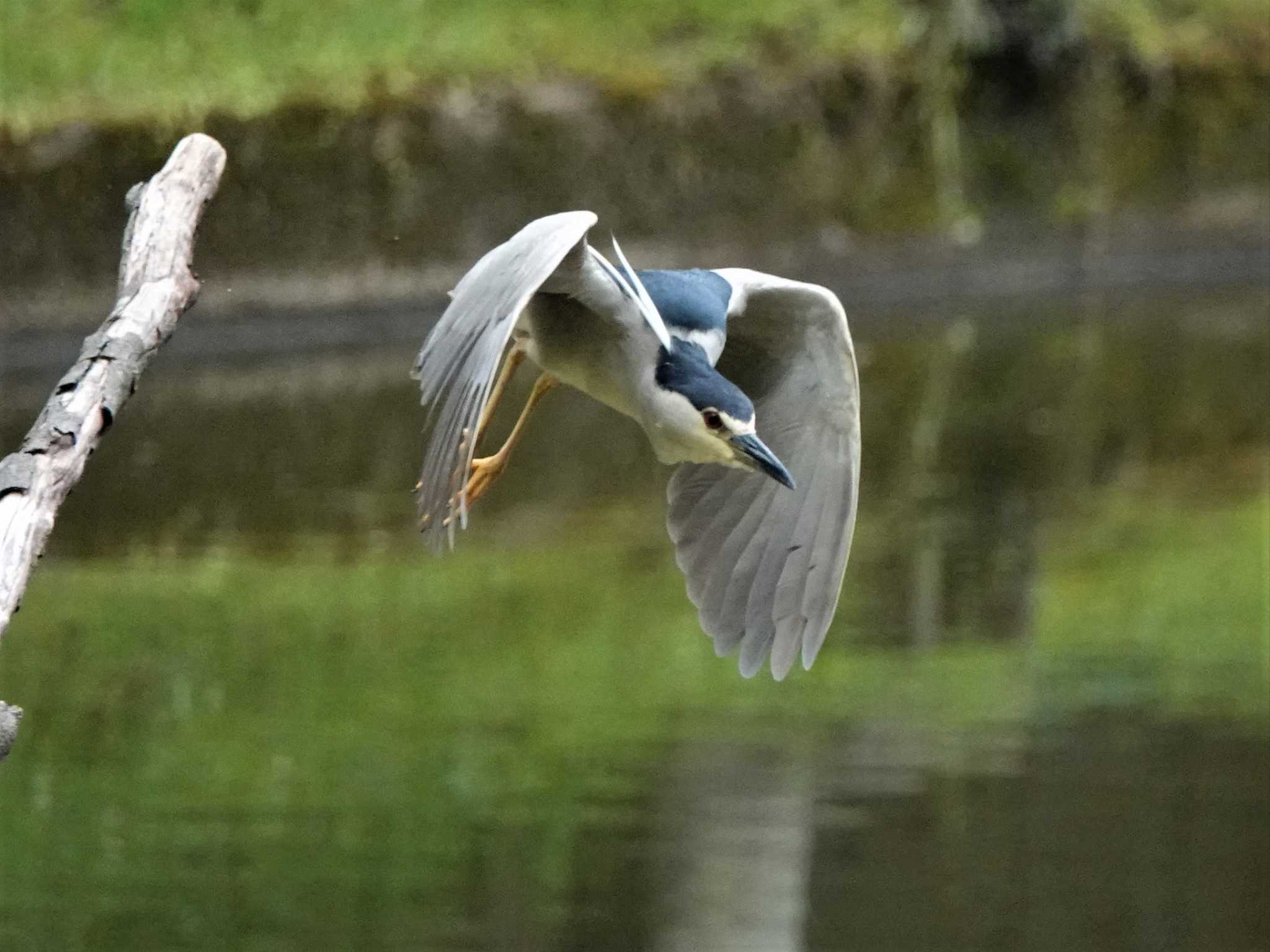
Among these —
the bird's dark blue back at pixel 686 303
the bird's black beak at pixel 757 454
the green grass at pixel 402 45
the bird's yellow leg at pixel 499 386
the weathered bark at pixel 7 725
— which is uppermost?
the green grass at pixel 402 45

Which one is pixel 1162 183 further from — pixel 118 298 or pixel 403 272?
pixel 118 298

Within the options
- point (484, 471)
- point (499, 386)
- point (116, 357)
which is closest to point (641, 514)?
point (484, 471)

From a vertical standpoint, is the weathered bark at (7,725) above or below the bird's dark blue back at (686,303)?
below

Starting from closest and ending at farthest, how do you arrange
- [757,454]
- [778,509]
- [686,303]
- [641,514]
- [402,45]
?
1. [757,454]
2. [686,303]
3. [778,509]
4. [641,514]
5. [402,45]

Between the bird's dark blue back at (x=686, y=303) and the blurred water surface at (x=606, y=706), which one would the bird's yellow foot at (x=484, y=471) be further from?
the blurred water surface at (x=606, y=706)

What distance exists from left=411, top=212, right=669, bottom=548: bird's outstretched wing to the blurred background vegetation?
5.00 feet

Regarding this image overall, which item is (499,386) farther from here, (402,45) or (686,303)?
(402,45)

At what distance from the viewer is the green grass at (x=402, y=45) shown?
29.0 feet

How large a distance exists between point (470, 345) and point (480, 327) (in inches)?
1.0

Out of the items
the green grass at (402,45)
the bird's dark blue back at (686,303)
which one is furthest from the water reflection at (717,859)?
the green grass at (402,45)

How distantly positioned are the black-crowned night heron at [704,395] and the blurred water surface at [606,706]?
35.1 inches

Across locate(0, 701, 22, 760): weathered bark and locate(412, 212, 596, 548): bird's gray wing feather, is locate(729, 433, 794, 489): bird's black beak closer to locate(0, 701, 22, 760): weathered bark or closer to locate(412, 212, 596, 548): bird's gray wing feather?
locate(412, 212, 596, 548): bird's gray wing feather

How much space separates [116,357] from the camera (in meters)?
2.50

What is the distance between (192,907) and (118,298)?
1691 millimetres
